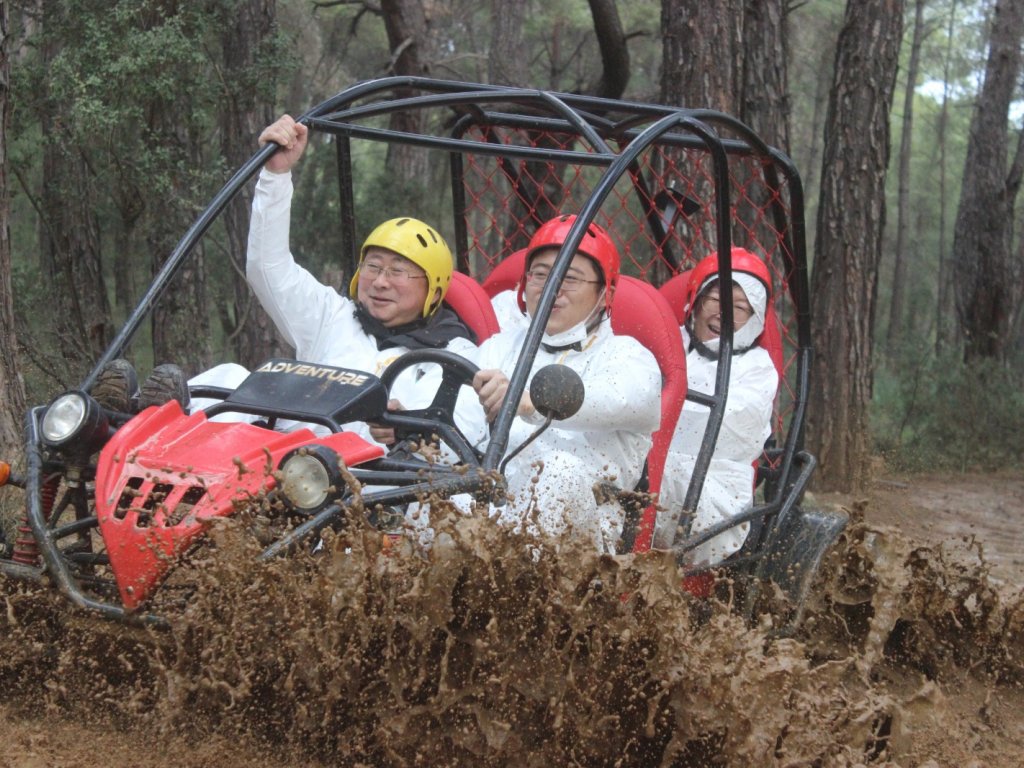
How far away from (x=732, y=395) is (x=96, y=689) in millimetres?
2999

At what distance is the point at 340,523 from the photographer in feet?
11.1

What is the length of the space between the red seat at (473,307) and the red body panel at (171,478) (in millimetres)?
1640

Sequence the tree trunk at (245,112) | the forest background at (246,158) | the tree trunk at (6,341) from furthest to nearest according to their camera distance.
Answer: the tree trunk at (245,112) → the forest background at (246,158) → the tree trunk at (6,341)

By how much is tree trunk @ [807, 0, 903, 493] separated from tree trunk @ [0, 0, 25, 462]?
6307 millimetres

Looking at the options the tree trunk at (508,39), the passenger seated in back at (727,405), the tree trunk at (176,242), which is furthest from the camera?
the tree trunk at (508,39)

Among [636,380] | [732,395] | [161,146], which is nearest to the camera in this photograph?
[636,380]

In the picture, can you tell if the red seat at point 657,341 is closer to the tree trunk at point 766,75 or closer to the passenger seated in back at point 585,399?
the passenger seated in back at point 585,399

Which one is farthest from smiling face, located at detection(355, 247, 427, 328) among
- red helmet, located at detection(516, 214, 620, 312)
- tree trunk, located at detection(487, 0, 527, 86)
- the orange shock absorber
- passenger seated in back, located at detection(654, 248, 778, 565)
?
tree trunk, located at detection(487, 0, 527, 86)

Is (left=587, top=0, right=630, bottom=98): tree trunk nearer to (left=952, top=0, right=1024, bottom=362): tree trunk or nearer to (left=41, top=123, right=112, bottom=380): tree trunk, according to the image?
(left=41, top=123, right=112, bottom=380): tree trunk

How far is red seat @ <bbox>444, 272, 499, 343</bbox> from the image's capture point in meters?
5.31

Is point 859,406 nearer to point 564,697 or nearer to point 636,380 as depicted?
point 636,380

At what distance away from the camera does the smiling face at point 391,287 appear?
4.97 meters

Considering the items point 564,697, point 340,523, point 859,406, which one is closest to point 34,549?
point 340,523

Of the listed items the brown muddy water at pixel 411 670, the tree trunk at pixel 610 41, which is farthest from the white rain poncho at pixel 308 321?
the tree trunk at pixel 610 41
